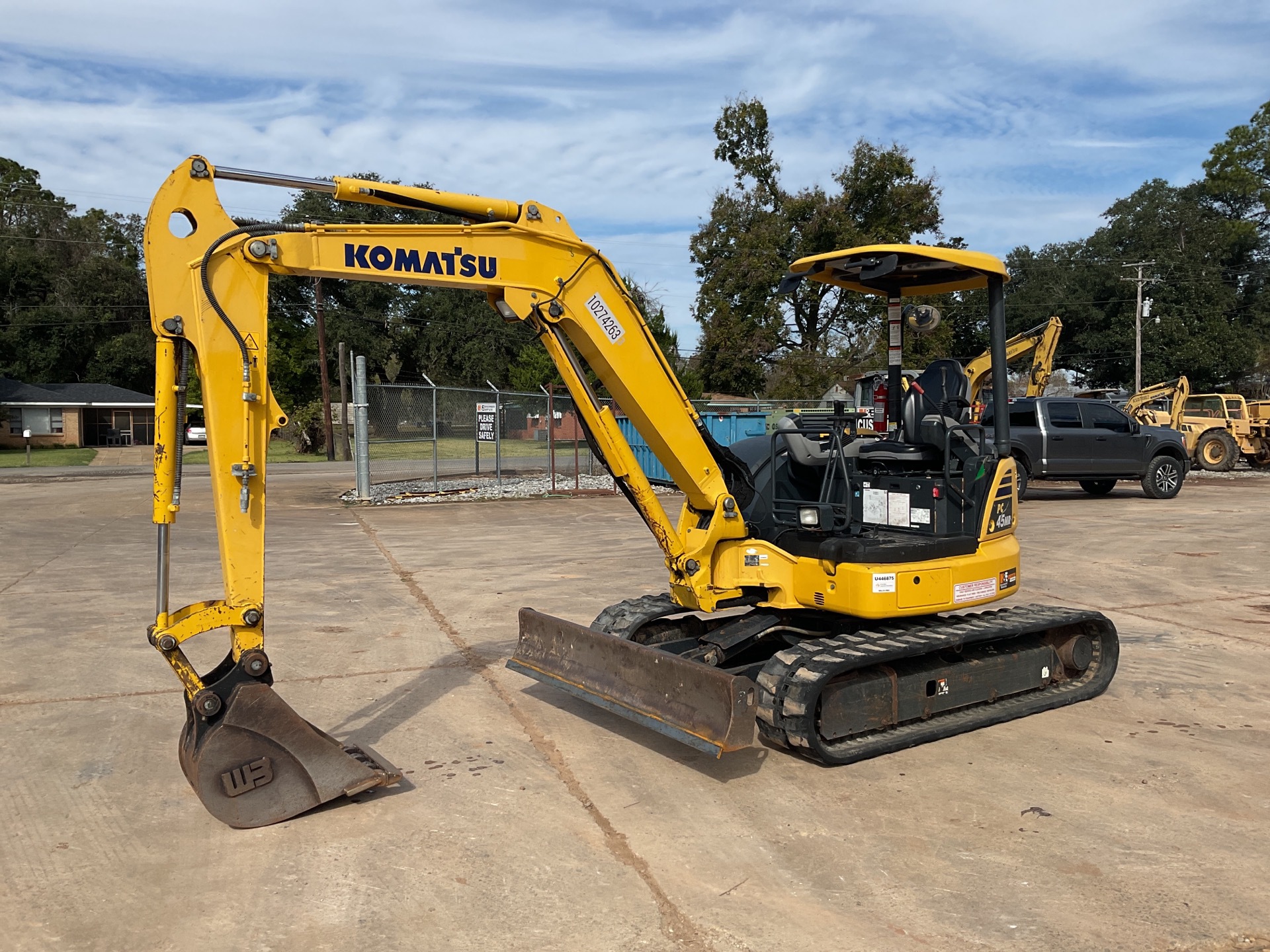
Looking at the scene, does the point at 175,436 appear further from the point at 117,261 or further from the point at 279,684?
the point at 117,261

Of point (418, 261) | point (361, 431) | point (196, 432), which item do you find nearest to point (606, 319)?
point (418, 261)

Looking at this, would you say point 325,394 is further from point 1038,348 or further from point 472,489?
point 1038,348

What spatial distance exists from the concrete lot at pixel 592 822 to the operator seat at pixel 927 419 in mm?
1693

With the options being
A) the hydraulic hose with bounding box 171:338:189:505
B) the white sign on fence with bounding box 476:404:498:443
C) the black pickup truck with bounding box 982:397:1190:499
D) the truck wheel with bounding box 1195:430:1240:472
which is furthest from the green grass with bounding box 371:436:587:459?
the truck wheel with bounding box 1195:430:1240:472

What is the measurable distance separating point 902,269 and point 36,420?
194ft

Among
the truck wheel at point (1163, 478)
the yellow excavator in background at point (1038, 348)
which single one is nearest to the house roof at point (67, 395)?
the yellow excavator in background at point (1038, 348)

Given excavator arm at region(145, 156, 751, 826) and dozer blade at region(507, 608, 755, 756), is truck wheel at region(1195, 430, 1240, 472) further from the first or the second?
excavator arm at region(145, 156, 751, 826)

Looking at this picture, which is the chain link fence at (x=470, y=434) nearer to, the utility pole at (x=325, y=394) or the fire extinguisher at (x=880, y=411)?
the fire extinguisher at (x=880, y=411)

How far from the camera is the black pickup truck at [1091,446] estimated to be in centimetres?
1864

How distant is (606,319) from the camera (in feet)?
18.5

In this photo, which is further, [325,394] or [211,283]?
[325,394]

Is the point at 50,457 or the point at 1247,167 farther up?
the point at 1247,167

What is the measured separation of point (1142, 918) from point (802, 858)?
1267 millimetres

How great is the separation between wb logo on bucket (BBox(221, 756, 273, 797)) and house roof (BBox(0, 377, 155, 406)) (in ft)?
183
